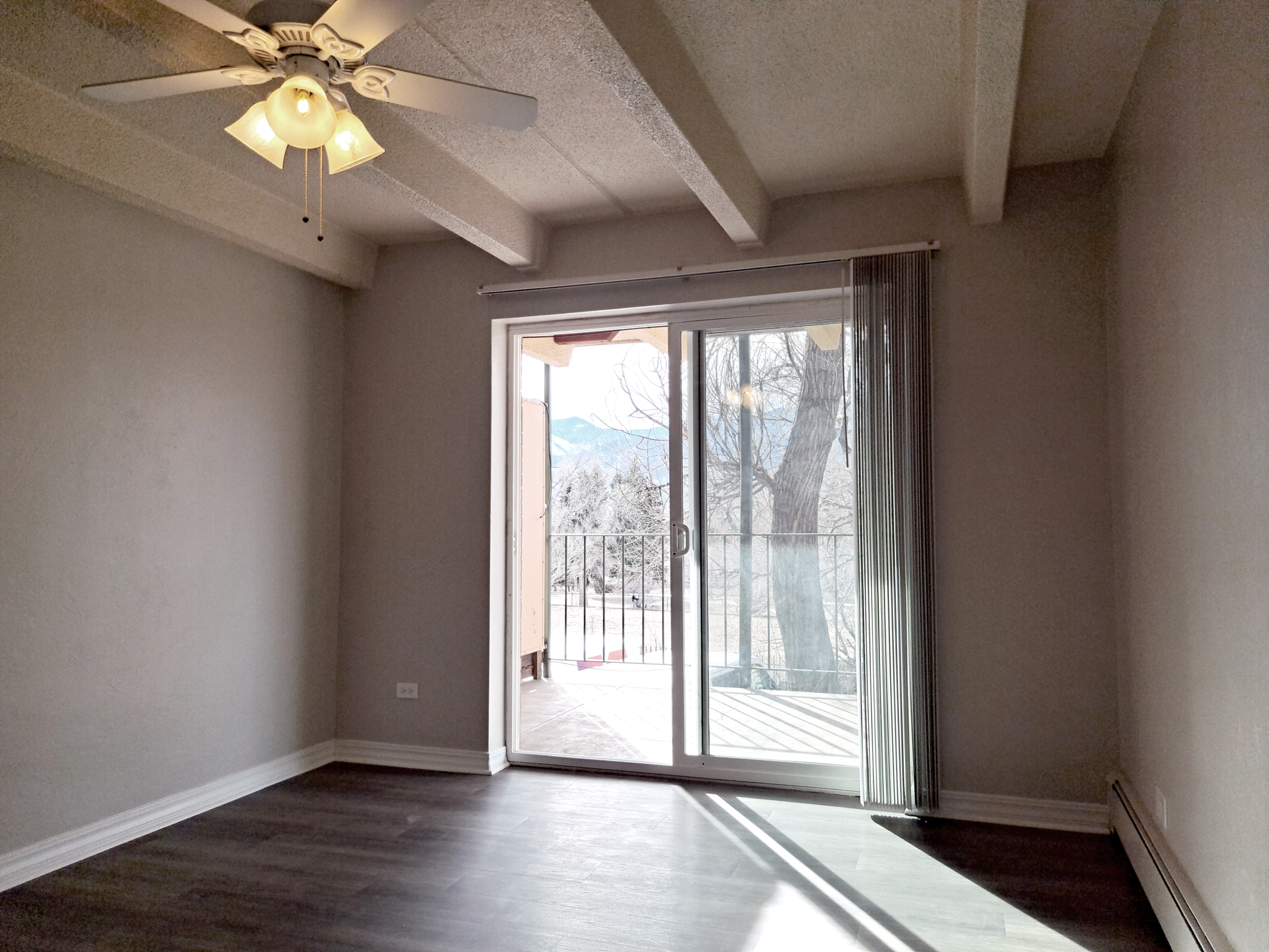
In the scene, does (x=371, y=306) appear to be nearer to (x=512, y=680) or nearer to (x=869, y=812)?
(x=512, y=680)

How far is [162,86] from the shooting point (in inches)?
86.0

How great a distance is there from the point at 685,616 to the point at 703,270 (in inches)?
63.9

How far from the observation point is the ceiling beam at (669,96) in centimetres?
226

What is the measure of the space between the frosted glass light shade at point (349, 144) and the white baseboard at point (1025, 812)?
125 inches

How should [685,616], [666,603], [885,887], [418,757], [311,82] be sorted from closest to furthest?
1. [311,82]
2. [885,887]
3. [685,616]
4. [418,757]
5. [666,603]

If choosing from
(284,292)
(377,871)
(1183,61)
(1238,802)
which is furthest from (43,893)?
(1183,61)

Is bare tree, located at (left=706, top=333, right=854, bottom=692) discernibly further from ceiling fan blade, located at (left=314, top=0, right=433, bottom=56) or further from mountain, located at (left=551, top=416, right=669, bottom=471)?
ceiling fan blade, located at (left=314, top=0, right=433, bottom=56)

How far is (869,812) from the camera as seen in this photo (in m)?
3.67

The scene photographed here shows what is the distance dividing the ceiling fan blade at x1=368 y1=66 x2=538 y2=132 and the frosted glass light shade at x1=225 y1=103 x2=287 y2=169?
26cm

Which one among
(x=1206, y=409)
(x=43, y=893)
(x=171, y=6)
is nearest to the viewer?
(x=171, y=6)

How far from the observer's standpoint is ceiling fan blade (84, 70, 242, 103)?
2160mm

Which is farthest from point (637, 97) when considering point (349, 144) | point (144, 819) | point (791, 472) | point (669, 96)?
point (144, 819)

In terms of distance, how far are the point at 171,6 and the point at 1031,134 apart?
113 inches

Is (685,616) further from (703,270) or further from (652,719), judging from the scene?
(703,270)
